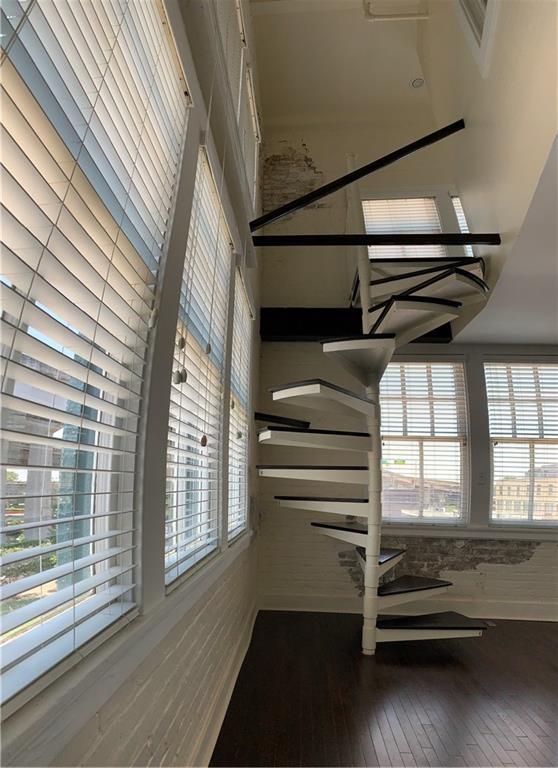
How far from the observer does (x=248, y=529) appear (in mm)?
4250

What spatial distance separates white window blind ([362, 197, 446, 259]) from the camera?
538 cm

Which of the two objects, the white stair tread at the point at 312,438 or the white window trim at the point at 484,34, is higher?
the white window trim at the point at 484,34

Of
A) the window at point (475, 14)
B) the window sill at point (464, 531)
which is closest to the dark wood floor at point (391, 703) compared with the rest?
the window sill at point (464, 531)

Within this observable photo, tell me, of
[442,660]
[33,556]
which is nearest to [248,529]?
[442,660]

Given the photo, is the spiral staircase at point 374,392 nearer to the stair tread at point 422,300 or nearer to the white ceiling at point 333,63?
the stair tread at point 422,300

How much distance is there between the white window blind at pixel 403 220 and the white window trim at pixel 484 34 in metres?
1.85

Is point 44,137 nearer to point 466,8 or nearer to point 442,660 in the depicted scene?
point 466,8

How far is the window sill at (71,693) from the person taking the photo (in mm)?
845

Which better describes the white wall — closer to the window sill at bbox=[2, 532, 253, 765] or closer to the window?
the window

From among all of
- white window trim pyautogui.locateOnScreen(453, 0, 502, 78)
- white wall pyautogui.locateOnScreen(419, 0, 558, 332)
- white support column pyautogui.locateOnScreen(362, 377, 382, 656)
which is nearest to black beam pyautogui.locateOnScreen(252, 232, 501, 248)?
white wall pyautogui.locateOnScreen(419, 0, 558, 332)

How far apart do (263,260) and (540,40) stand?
3.73m

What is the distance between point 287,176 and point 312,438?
3918 millimetres

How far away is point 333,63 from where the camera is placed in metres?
5.64

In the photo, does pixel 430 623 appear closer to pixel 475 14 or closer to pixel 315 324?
pixel 315 324
